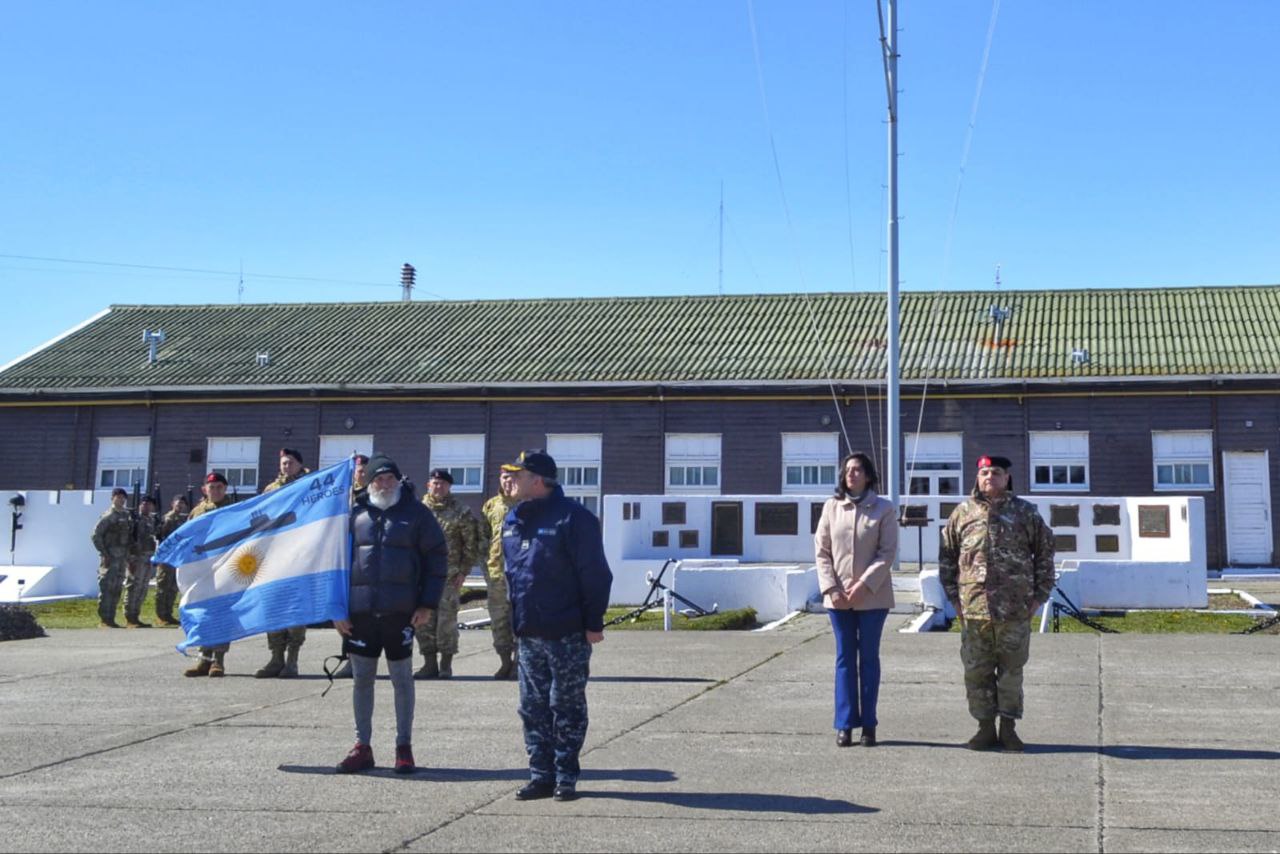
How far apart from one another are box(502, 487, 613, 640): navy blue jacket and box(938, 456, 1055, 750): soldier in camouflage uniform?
2493mm

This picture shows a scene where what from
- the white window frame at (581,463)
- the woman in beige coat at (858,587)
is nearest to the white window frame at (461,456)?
the white window frame at (581,463)

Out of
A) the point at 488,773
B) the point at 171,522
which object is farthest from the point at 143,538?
the point at 488,773

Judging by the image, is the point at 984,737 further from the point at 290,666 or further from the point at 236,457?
the point at 236,457

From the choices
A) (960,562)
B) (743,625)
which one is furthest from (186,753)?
(743,625)

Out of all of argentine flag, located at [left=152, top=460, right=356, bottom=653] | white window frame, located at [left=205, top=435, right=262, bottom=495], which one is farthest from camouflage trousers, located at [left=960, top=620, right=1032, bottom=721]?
white window frame, located at [left=205, top=435, right=262, bottom=495]

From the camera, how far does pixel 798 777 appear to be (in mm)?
7949

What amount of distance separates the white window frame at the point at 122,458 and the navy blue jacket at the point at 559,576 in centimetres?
3330

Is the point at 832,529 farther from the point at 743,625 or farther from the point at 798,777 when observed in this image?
the point at 743,625

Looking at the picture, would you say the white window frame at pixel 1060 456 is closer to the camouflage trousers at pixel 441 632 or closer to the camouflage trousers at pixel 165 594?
the camouflage trousers at pixel 165 594

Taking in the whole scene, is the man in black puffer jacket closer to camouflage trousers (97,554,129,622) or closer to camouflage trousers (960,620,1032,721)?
camouflage trousers (960,620,1032,721)

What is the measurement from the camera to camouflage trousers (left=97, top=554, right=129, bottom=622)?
802 inches

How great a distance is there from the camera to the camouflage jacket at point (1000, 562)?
8625 mm

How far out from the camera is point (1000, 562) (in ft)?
28.4

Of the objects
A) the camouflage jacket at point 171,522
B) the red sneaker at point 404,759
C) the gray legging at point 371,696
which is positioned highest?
the camouflage jacket at point 171,522
